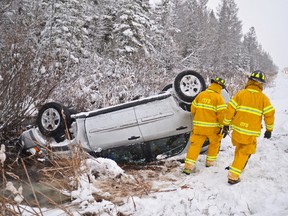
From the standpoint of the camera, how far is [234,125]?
14.8 ft

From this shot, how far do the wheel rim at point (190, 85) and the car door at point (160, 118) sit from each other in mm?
330

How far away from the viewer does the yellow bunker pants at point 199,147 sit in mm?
4841

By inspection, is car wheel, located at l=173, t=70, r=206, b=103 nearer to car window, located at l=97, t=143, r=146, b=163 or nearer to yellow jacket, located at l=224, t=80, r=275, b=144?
yellow jacket, located at l=224, t=80, r=275, b=144

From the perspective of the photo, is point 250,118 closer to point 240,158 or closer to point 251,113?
point 251,113

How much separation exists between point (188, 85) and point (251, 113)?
4.42ft

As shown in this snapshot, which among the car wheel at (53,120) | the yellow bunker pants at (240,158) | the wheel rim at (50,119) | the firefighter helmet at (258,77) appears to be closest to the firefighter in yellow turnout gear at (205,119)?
the yellow bunker pants at (240,158)

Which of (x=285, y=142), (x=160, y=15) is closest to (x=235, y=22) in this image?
(x=160, y=15)

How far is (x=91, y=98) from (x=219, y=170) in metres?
4.37

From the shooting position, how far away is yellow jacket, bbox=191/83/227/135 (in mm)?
4828

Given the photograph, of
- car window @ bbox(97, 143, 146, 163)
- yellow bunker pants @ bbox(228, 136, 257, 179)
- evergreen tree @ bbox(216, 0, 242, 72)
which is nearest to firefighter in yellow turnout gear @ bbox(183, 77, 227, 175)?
yellow bunker pants @ bbox(228, 136, 257, 179)

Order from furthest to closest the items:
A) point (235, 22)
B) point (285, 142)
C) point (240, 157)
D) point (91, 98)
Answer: point (235, 22), point (91, 98), point (285, 142), point (240, 157)

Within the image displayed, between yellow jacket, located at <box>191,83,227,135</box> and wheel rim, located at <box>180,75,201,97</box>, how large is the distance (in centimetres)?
41

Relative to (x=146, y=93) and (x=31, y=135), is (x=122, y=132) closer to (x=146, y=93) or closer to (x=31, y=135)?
(x=31, y=135)

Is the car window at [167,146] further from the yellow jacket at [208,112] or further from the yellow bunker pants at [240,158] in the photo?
the yellow bunker pants at [240,158]
